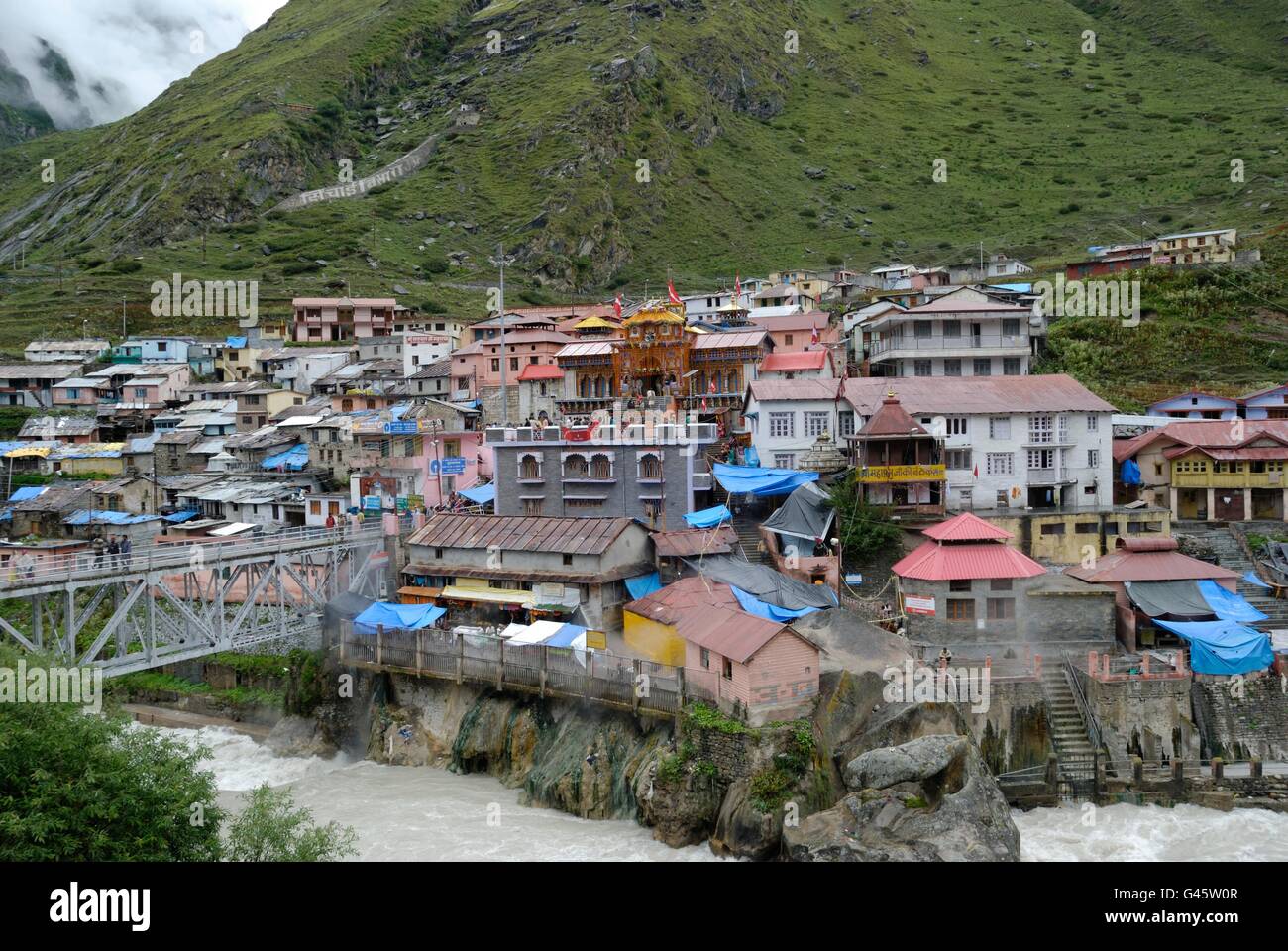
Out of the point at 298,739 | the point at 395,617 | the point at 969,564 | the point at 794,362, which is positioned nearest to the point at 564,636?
the point at 395,617

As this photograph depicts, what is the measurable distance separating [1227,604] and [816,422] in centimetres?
1946

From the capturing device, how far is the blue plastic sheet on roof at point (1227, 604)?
1321 inches

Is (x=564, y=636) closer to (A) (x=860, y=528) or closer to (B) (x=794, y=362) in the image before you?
(A) (x=860, y=528)

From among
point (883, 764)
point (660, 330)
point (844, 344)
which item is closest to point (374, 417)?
point (660, 330)

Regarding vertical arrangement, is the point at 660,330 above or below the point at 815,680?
above

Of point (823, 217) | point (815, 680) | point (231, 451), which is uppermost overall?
point (823, 217)

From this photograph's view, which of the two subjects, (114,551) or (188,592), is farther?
(114,551)

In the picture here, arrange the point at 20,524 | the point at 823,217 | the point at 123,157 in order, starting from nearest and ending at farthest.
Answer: the point at 20,524 < the point at 823,217 < the point at 123,157

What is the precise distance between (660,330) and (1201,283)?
42877mm

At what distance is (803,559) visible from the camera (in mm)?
37625

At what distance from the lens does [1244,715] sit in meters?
31.7

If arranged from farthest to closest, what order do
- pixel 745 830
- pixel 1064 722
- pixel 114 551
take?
pixel 114 551, pixel 1064 722, pixel 745 830

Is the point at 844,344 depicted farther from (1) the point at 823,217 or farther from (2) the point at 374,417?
(1) the point at 823,217

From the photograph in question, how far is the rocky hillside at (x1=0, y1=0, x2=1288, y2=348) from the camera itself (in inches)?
4877
